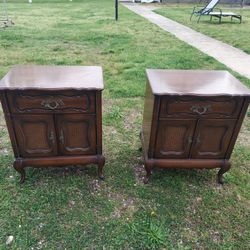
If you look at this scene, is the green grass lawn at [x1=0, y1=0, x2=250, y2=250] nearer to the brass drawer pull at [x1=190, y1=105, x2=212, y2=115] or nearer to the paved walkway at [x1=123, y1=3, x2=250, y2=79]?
the brass drawer pull at [x1=190, y1=105, x2=212, y2=115]

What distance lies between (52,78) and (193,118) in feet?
3.73

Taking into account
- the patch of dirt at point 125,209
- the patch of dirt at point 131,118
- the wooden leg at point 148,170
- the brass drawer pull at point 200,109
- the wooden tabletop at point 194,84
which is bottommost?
the patch of dirt at point 131,118

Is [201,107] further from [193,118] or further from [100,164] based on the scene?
[100,164]

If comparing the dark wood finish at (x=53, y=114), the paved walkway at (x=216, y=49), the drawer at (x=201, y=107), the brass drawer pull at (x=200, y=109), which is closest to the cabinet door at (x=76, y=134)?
the dark wood finish at (x=53, y=114)

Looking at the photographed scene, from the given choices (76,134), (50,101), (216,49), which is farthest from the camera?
(216,49)

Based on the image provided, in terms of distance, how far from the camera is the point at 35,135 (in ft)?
7.10

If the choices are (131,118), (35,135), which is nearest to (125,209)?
(35,135)

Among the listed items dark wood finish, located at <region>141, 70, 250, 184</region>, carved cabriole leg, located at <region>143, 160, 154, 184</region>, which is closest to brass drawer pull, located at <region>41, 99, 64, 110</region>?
dark wood finish, located at <region>141, 70, 250, 184</region>

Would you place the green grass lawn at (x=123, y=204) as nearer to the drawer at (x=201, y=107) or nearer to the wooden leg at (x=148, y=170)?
the wooden leg at (x=148, y=170)

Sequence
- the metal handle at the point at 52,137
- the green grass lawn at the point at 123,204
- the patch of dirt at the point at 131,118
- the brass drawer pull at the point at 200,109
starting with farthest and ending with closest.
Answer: the patch of dirt at the point at 131,118, the metal handle at the point at 52,137, the brass drawer pull at the point at 200,109, the green grass lawn at the point at 123,204

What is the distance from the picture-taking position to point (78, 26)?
9.18 meters

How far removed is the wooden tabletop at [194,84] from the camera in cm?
199

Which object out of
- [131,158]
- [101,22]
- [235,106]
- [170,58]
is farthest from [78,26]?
[235,106]

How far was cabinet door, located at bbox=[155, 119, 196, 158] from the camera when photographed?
213cm
